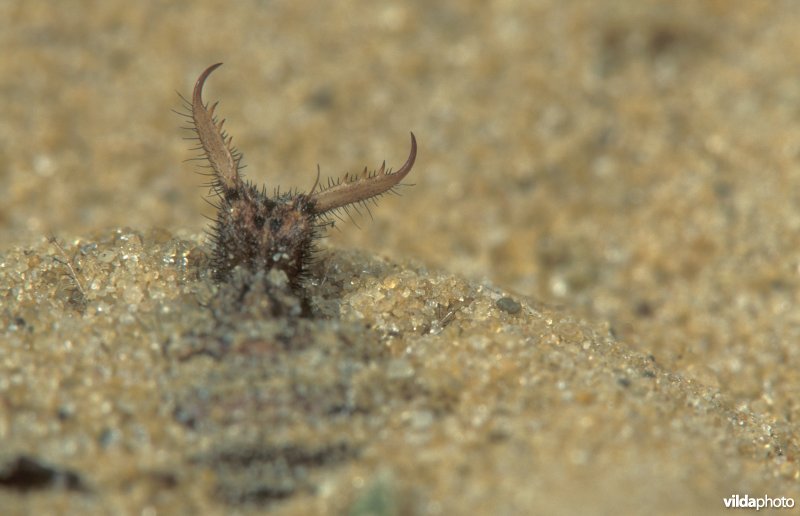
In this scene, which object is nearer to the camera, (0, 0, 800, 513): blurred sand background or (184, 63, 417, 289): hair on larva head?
(184, 63, 417, 289): hair on larva head

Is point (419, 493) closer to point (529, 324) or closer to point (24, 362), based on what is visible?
point (529, 324)

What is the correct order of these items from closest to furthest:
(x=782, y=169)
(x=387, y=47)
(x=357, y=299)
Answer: (x=357, y=299) → (x=782, y=169) → (x=387, y=47)

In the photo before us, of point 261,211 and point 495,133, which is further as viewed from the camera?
point 495,133

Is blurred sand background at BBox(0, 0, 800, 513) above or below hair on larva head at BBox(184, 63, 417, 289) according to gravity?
above

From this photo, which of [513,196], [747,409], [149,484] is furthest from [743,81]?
[149,484]

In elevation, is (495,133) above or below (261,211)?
above
